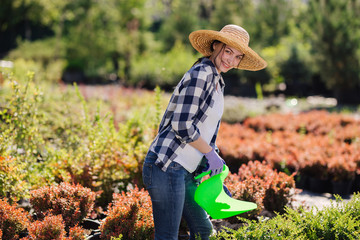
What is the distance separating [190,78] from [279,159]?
332 centimetres

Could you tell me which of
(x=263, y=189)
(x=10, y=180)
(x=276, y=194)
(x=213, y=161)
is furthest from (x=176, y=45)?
(x=213, y=161)

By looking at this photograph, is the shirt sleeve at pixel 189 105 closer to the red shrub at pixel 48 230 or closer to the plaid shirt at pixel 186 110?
the plaid shirt at pixel 186 110

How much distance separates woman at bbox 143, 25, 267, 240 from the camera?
85.5 inches

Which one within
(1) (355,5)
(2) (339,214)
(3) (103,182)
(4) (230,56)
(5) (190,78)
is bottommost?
(3) (103,182)

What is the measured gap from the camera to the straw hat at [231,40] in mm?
2363

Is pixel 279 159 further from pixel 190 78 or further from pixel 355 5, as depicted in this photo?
pixel 355 5

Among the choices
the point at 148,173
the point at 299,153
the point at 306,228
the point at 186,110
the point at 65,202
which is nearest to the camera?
the point at 186,110

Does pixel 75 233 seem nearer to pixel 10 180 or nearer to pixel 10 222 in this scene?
pixel 10 222

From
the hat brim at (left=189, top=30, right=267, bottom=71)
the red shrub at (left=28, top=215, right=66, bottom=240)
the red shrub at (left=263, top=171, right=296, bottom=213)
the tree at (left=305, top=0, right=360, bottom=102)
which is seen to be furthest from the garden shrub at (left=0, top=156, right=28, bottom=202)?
the tree at (left=305, top=0, right=360, bottom=102)

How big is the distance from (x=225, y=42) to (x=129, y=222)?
1.55 metres

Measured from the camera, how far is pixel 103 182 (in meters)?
3.87

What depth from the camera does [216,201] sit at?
2408mm

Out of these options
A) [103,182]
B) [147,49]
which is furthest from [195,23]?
[103,182]

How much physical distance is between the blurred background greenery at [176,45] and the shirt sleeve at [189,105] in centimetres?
946
